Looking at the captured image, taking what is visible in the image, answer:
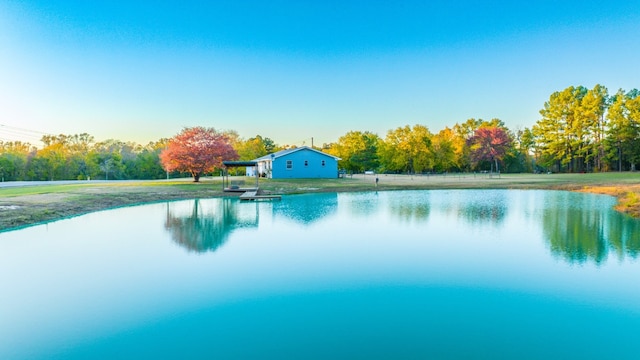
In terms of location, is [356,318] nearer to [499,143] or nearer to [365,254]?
[365,254]

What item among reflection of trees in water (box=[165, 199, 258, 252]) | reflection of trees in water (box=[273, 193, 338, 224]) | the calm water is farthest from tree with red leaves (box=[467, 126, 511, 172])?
reflection of trees in water (box=[165, 199, 258, 252])

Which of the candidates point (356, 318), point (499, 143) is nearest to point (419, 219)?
point (356, 318)

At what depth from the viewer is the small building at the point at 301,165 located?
4000cm

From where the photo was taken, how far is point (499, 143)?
57.5 m

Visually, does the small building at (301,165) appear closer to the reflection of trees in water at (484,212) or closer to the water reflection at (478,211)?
the water reflection at (478,211)

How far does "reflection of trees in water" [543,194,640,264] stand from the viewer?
8797mm

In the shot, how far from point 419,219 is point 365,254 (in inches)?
239

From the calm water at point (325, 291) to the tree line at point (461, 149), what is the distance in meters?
24.3

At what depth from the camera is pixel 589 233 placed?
1113 centimetres

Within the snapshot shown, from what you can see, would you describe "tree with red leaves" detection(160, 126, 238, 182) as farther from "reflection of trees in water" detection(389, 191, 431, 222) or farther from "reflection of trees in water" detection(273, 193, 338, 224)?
"reflection of trees in water" detection(389, 191, 431, 222)

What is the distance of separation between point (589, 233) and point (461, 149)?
2086 inches

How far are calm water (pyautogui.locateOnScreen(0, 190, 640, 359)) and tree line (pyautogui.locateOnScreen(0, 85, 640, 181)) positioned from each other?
2427 centimetres

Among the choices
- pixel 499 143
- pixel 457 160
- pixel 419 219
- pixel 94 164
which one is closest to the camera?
pixel 419 219

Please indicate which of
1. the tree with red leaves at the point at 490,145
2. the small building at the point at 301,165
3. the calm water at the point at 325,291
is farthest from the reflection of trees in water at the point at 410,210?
the tree with red leaves at the point at 490,145
